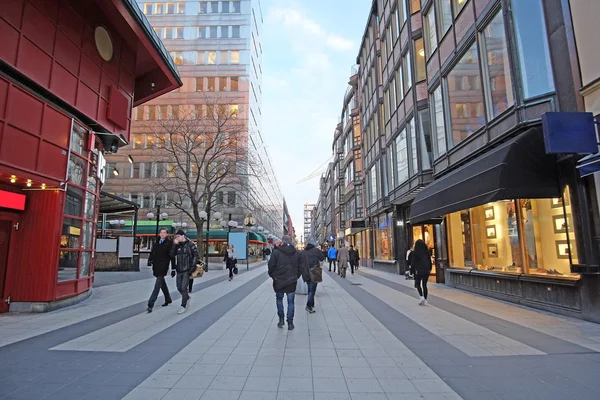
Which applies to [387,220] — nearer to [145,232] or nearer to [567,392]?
[567,392]

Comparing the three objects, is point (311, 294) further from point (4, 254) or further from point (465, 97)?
point (465, 97)

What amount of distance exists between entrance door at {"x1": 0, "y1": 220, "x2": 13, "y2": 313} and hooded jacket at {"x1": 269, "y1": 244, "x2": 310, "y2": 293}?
6769 mm

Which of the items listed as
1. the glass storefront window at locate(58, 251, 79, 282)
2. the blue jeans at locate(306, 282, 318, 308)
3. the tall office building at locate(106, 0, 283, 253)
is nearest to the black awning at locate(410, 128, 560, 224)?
the blue jeans at locate(306, 282, 318, 308)

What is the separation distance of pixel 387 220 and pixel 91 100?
20.1m

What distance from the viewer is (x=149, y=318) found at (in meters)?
7.86

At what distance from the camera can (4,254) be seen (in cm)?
848

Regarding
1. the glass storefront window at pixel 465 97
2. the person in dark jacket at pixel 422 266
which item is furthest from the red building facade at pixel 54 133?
the glass storefront window at pixel 465 97

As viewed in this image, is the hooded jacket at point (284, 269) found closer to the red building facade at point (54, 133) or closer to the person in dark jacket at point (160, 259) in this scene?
the person in dark jacket at point (160, 259)

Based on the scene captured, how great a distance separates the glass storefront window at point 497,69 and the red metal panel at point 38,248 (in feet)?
41.0

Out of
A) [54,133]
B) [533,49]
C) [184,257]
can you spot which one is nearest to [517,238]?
[533,49]

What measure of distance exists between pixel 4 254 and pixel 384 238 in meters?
22.4

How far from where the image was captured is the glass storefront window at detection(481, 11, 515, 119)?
392 inches

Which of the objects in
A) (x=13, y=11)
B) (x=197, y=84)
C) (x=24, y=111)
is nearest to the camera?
(x=13, y=11)

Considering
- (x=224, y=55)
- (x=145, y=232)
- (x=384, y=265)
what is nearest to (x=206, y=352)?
(x=384, y=265)
